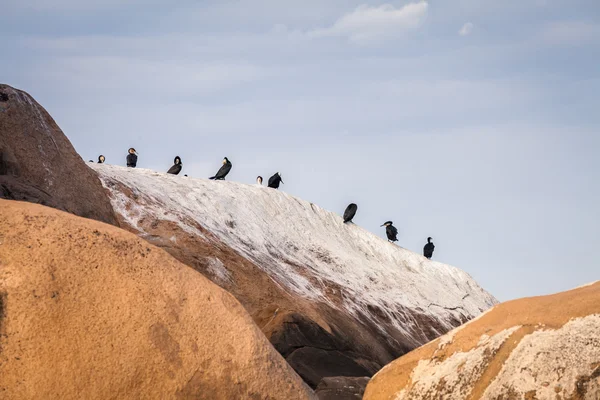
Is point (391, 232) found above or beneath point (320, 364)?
above

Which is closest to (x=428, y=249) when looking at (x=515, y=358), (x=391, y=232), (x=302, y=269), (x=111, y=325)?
(x=391, y=232)

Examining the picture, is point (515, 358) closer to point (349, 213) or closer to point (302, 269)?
point (302, 269)

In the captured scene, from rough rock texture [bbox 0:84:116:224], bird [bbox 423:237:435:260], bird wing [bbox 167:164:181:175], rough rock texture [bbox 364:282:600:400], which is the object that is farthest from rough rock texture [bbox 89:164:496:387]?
rough rock texture [bbox 364:282:600:400]

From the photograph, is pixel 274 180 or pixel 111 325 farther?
pixel 274 180

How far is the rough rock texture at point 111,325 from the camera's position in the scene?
7070 mm

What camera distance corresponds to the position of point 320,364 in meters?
17.2

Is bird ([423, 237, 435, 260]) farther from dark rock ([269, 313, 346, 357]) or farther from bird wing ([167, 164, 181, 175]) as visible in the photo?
dark rock ([269, 313, 346, 357])

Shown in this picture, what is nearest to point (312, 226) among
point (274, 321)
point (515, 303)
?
point (274, 321)

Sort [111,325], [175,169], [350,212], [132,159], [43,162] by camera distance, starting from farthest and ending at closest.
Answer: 1. [132,159]
2. [350,212]
3. [175,169]
4. [43,162]
5. [111,325]

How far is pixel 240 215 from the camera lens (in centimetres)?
2938

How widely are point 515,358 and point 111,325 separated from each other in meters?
3.65

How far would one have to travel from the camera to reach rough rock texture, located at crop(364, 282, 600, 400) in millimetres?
7754

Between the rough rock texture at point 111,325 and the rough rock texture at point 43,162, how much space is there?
4700mm

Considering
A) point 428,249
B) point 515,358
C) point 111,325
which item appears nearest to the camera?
point 111,325
